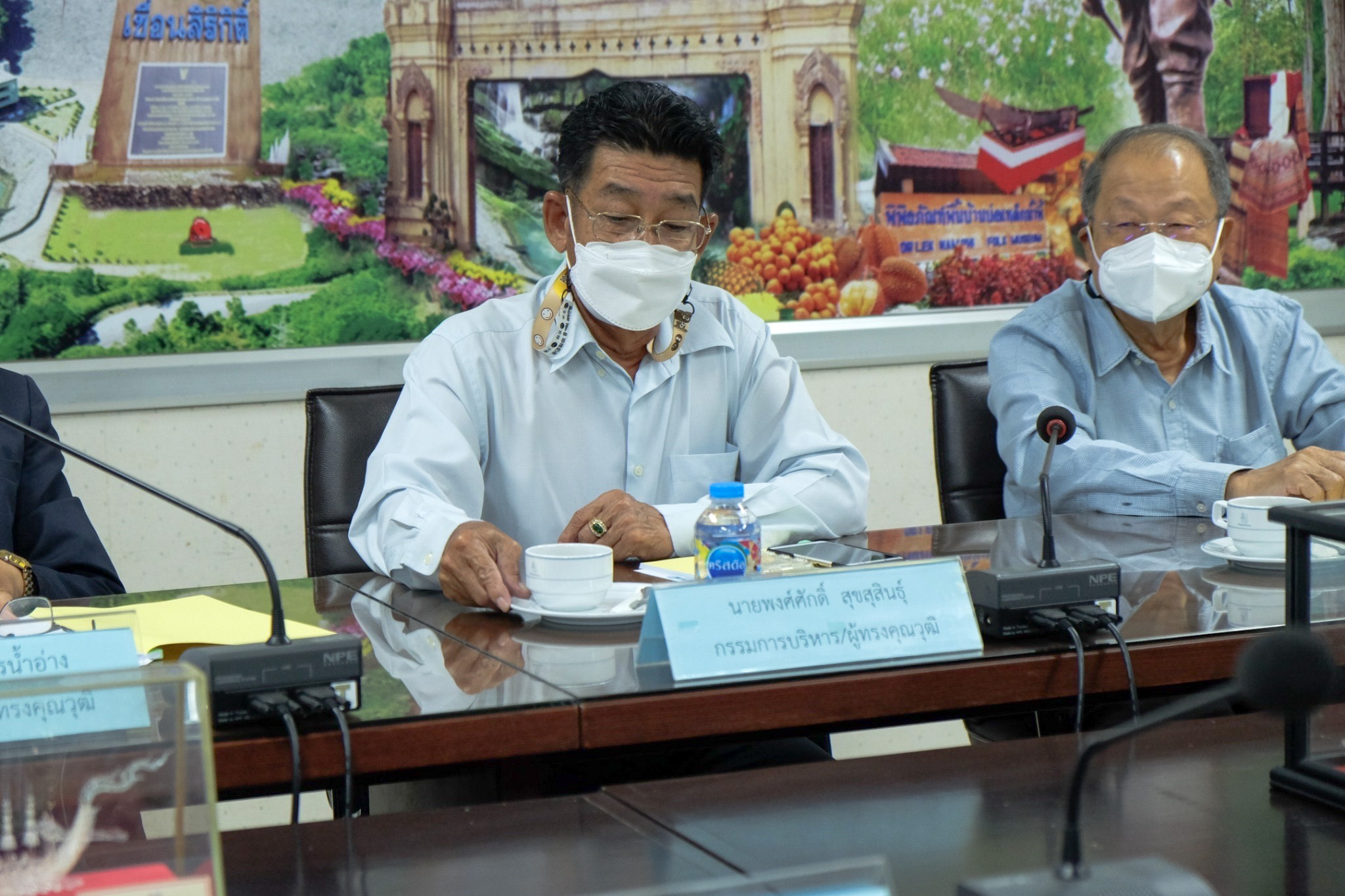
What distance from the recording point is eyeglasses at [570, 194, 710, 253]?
191 cm

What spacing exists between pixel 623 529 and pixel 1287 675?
1065 millimetres

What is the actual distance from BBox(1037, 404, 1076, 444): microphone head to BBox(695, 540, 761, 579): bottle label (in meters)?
0.35

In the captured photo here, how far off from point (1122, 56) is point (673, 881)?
9.45 ft

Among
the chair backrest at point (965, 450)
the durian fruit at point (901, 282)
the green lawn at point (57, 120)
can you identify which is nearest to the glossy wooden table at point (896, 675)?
the chair backrest at point (965, 450)

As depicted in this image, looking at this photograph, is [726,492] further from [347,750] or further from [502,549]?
[347,750]

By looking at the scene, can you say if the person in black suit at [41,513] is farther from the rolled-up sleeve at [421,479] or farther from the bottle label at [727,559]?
the bottle label at [727,559]

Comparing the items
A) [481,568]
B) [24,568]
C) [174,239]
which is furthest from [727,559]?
[174,239]

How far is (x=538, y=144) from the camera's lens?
289 cm

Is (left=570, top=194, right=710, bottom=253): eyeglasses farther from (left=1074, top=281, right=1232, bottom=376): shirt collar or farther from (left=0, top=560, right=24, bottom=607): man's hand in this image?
(left=0, top=560, right=24, bottom=607): man's hand

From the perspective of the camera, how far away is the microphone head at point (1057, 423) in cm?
148

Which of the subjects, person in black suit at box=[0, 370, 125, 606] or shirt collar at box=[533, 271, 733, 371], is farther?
shirt collar at box=[533, 271, 733, 371]

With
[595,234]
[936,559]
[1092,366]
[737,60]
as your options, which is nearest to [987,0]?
[737,60]

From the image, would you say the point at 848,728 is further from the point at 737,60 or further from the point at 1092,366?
the point at 737,60

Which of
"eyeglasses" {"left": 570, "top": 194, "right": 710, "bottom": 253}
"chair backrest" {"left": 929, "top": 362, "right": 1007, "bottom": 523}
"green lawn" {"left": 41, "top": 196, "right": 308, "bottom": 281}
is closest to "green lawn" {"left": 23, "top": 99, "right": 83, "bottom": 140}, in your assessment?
"green lawn" {"left": 41, "top": 196, "right": 308, "bottom": 281}
